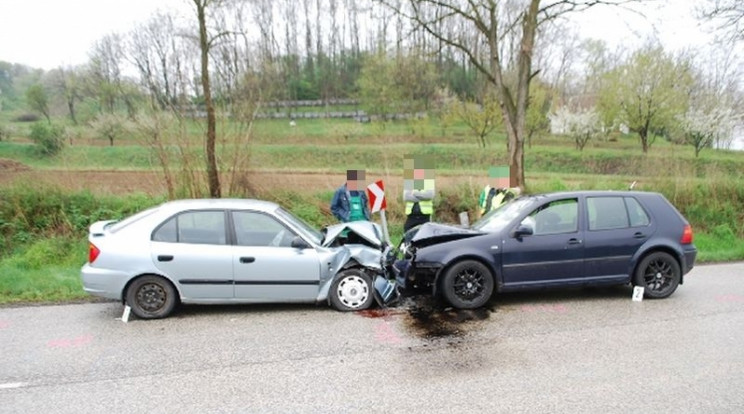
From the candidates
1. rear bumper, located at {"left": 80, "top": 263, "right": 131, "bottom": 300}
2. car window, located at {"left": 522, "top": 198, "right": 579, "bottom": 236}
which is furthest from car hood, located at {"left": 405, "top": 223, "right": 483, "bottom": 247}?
rear bumper, located at {"left": 80, "top": 263, "right": 131, "bottom": 300}

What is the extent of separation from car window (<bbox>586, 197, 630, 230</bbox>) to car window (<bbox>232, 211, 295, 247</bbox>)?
13.3 feet

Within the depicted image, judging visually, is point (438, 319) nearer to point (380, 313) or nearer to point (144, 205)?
point (380, 313)

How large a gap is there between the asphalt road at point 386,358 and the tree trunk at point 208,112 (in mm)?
5176

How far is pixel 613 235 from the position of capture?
6.12m

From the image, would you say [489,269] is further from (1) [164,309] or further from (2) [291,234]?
(1) [164,309]

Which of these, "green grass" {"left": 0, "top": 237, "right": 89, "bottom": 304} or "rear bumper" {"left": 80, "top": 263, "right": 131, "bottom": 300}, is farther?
"green grass" {"left": 0, "top": 237, "right": 89, "bottom": 304}

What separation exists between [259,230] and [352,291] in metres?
1.42

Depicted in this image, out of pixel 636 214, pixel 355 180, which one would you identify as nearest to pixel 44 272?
pixel 355 180

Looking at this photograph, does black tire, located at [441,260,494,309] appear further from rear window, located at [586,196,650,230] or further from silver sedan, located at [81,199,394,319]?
rear window, located at [586,196,650,230]

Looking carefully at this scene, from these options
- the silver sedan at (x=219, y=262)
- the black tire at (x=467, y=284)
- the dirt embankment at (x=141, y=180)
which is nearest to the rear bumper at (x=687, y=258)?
Result: the black tire at (x=467, y=284)

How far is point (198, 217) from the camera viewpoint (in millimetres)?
5715

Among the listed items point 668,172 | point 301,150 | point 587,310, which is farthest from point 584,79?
point 587,310

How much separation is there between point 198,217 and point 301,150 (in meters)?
21.6

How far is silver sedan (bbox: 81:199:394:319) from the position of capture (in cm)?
548
